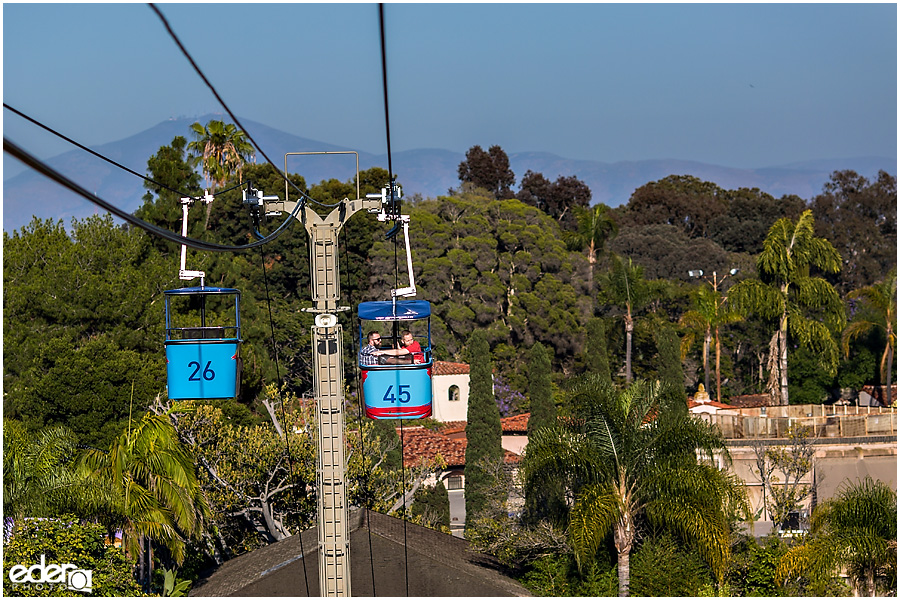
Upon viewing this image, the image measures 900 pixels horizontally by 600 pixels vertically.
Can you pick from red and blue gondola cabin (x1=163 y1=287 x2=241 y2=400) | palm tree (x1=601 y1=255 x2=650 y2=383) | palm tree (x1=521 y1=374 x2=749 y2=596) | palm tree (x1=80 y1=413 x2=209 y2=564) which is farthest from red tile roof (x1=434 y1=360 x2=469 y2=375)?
red and blue gondola cabin (x1=163 y1=287 x2=241 y2=400)

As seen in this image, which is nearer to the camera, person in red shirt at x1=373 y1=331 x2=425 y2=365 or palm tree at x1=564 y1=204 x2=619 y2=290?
person in red shirt at x1=373 y1=331 x2=425 y2=365

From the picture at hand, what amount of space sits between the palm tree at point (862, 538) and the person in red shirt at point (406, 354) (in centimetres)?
728

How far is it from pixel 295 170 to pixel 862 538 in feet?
147

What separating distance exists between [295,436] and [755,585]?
445 inches

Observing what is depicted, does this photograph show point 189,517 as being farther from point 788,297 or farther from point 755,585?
point 788,297

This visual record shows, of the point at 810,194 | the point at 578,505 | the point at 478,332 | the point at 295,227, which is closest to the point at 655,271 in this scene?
the point at 810,194

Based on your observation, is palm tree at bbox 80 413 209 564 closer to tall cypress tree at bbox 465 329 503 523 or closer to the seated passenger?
the seated passenger

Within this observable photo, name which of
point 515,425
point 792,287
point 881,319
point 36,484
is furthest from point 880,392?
point 36,484

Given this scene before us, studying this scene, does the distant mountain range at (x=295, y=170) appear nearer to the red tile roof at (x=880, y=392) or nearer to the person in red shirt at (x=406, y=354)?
the person in red shirt at (x=406, y=354)

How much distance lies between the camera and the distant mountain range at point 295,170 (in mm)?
18797

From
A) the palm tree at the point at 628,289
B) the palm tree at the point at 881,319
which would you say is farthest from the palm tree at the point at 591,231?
the palm tree at the point at 881,319

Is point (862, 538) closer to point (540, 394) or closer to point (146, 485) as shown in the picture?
point (146, 485)

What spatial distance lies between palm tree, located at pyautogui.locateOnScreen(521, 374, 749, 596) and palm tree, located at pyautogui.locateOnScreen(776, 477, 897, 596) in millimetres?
2164

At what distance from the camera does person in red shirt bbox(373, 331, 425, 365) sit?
37.6 ft
